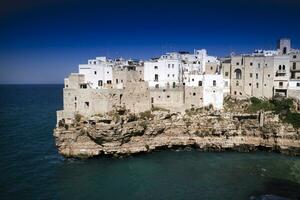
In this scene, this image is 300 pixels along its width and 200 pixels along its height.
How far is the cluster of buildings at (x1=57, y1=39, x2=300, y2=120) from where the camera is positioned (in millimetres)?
37094

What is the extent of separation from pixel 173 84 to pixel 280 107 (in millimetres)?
13605

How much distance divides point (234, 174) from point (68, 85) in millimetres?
20447

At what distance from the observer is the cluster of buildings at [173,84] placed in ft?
122

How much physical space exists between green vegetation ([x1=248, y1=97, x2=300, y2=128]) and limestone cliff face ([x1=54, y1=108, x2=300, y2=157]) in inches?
39.5

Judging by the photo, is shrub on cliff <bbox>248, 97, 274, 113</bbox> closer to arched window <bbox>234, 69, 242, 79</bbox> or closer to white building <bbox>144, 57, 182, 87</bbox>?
arched window <bbox>234, 69, 242, 79</bbox>

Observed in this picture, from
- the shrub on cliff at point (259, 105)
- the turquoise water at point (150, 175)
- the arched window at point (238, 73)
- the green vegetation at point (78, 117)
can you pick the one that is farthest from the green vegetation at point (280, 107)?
the green vegetation at point (78, 117)

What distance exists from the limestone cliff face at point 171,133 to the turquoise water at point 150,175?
142 centimetres

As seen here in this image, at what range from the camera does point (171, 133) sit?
39125 mm

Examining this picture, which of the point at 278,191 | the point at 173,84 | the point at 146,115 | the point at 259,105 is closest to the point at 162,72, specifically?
the point at 173,84

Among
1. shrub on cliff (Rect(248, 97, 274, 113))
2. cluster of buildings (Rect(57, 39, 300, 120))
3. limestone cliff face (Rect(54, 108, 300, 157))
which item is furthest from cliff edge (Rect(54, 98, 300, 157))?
cluster of buildings (Rect(57, 39, 300, 120))

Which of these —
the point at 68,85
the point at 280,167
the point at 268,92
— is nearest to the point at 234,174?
the point at 280,167

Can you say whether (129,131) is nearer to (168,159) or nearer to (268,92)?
(168,159)

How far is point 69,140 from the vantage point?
35.8 m

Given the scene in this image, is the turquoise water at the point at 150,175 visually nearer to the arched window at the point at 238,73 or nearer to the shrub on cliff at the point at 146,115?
the shrub on cliff at the point at 146,115
